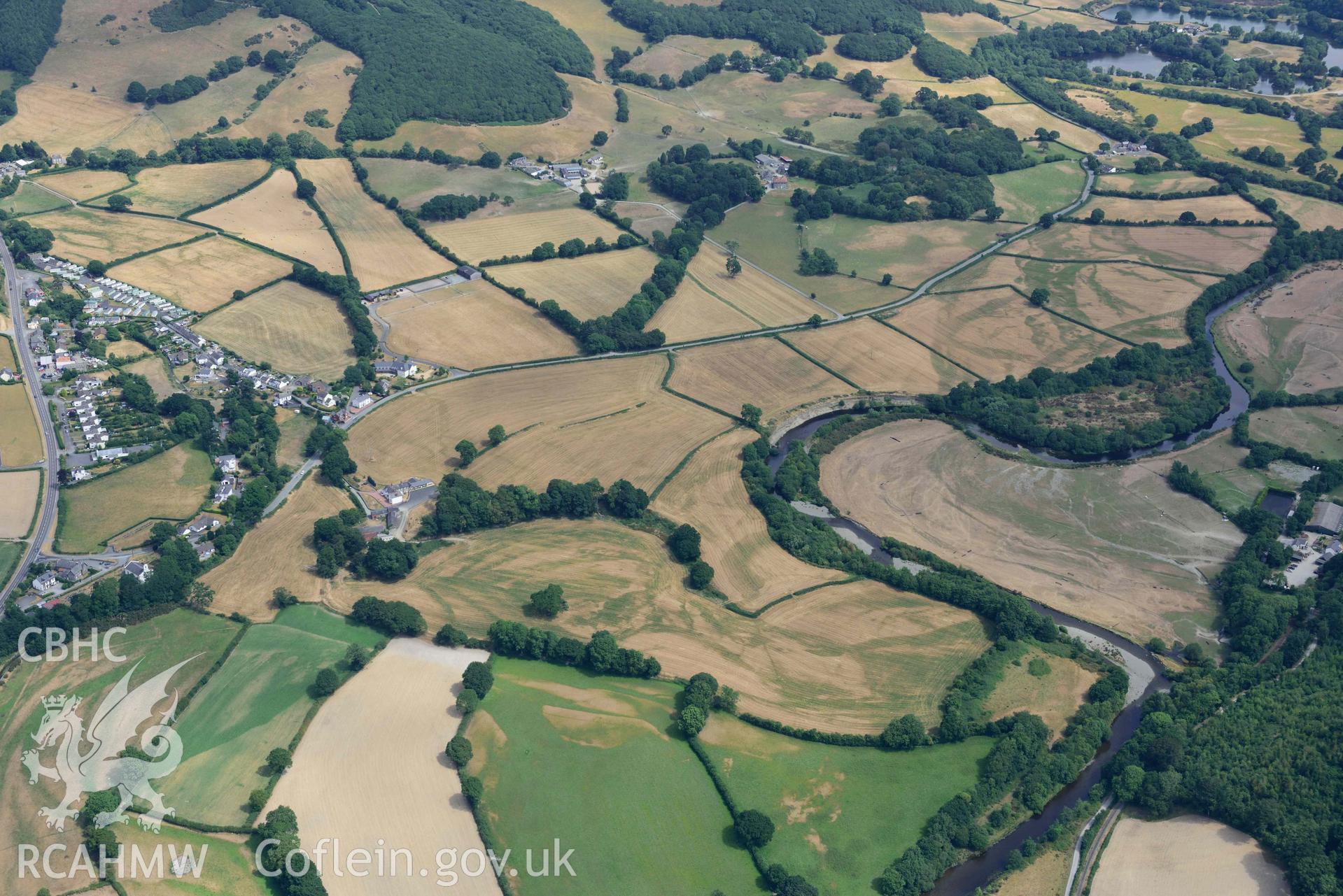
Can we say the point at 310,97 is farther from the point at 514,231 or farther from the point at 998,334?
the point at 998,334

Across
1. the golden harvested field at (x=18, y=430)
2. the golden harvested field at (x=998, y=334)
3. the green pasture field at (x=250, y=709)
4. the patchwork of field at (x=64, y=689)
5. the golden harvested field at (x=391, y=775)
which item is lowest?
the golden harvested field at (x=18, y=430)

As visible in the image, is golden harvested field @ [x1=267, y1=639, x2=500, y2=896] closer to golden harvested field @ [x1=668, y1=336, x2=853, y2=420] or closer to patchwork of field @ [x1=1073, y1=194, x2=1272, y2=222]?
golden harvested field @ [x1=668, y1=336, x2=853, y2=420]

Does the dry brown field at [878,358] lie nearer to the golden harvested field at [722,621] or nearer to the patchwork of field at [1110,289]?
the patchwork of field at [1110,289]

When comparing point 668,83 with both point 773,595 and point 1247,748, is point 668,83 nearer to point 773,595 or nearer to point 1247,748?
point 773,595

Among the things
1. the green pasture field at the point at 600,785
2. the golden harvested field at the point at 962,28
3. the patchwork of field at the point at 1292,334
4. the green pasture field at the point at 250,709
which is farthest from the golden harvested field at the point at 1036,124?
the green pasture field at the point at 250,709

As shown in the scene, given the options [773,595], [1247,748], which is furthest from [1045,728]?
[773,595]
